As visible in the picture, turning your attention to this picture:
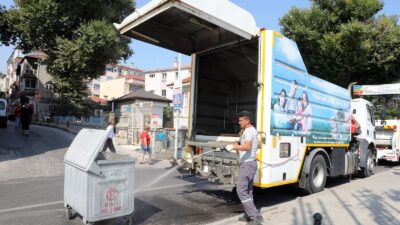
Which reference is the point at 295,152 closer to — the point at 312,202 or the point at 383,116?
the point at 312,202

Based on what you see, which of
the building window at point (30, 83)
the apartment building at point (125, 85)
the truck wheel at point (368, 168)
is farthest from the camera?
the apartment building at point (125, 85)

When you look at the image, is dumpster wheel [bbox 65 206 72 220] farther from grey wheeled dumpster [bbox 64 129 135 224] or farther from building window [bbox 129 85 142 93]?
building window [bbox 129 85 142 93]

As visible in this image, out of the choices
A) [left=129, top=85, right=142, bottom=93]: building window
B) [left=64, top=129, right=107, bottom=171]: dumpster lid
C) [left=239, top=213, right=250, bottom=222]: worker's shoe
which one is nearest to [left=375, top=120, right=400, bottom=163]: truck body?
[left=239, top=213, right=250, bottom=222]: worker's shoe

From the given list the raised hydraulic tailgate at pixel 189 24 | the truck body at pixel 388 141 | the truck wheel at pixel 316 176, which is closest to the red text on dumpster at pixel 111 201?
the raised hydraulic tailgate at pixel 189 24

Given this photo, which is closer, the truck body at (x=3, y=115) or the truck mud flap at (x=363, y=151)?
the truck mud flap at (x=363, y=151)

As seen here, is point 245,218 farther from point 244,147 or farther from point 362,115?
point 362,115

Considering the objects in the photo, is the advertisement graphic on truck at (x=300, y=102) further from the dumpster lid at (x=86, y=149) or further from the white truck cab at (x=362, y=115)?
the dumpster lid at (x=86, y=149)

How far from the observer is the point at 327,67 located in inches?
725

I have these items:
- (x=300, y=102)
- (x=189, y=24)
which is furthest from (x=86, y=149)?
(x=300, y=102)

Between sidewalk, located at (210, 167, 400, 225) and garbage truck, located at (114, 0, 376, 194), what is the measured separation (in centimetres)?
47

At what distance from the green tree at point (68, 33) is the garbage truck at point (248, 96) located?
53.7 ft

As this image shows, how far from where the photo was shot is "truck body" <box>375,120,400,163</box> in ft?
49.2

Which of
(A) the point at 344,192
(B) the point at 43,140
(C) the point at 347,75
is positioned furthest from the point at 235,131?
(C) the point at 347,75

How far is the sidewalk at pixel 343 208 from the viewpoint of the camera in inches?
226
